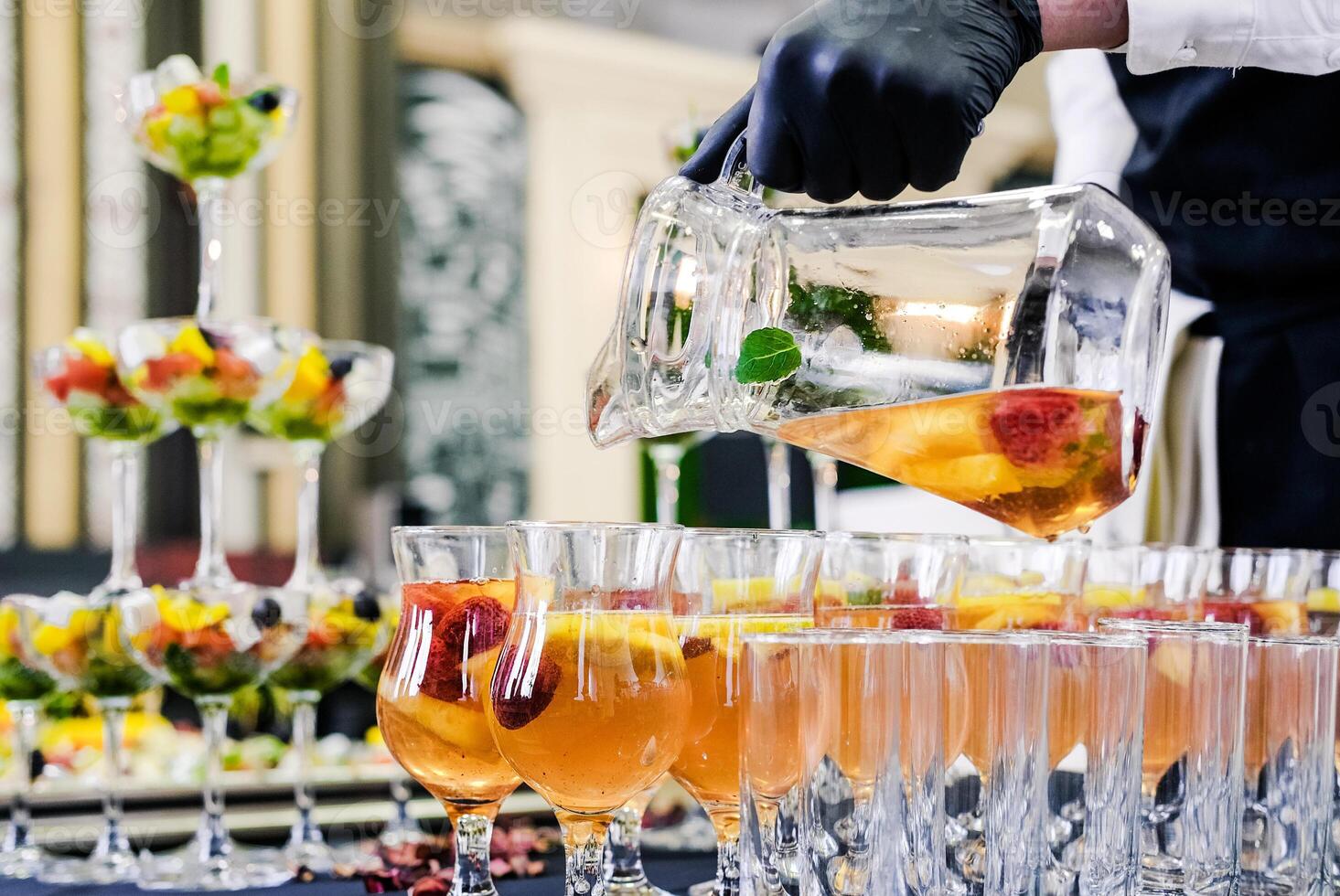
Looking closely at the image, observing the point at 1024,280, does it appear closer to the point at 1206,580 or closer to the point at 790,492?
the point at 1206,580

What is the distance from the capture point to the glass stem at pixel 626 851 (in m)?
1.01

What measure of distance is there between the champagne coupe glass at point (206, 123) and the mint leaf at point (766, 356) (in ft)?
2.62

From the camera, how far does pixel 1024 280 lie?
0.82 metres

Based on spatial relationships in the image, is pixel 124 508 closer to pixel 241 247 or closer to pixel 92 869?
pixel 92 869

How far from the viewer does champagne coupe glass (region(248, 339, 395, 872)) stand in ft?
4.29

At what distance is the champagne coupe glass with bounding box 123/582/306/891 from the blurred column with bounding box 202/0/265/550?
10.7 feet

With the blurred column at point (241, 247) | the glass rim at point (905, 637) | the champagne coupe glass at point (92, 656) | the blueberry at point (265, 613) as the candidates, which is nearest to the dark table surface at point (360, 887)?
the champagne coupe glass at point (92, 656)

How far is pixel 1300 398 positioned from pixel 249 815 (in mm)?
1165

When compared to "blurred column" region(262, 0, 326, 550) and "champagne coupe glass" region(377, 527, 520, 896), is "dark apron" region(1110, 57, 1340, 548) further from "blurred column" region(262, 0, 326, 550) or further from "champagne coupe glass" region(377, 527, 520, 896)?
"blurred column" region(262, 0, 326, 550)

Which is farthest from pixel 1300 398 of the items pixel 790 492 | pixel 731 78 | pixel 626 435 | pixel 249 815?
pixel 731 78

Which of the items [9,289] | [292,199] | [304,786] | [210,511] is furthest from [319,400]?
[292,199]

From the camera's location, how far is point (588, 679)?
826 mm

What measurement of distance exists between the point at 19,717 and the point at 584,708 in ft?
2.62

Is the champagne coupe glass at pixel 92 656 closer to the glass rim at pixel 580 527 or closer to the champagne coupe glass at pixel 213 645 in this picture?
the champagne coupe glass at pixel 213 645
